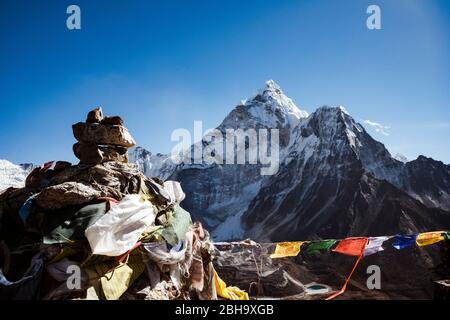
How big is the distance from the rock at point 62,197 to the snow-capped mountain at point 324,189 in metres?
49.0

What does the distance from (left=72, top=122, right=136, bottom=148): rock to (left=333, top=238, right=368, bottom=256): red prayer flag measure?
33.7ft

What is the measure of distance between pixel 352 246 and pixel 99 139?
36.3 ft

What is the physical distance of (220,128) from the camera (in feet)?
431

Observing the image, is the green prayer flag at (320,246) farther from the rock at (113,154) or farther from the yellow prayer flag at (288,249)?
the rock at (113,154)

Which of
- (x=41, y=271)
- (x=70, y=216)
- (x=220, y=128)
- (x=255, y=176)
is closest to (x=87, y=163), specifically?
(x=70, y=216)

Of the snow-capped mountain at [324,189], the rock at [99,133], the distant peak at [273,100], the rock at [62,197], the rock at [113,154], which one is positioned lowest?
the snow-capped mountain at [324,189]

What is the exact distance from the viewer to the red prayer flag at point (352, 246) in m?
14.3

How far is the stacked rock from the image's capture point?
7.56 metres

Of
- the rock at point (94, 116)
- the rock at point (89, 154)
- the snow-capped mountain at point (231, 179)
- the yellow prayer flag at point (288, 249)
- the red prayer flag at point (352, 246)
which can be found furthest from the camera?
the snow-capped mountain at point (231, 179)

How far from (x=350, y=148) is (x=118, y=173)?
A: 231 ft

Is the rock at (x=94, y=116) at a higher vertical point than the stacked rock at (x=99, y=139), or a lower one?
higher

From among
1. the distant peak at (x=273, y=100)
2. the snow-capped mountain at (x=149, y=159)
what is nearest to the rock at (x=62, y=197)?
the distant peak at (x=273, y=100)
